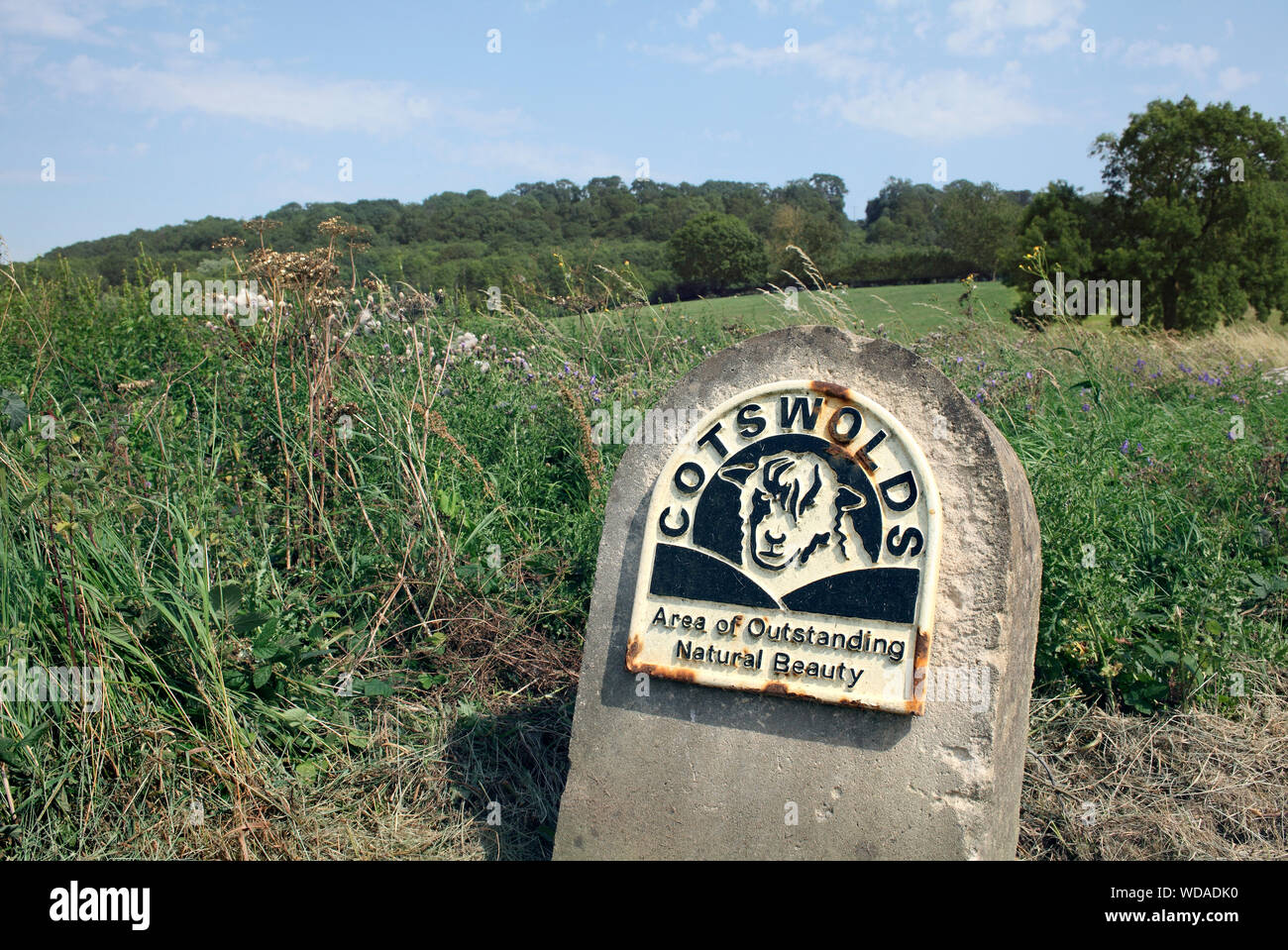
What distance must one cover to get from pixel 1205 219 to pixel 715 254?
11.3 m

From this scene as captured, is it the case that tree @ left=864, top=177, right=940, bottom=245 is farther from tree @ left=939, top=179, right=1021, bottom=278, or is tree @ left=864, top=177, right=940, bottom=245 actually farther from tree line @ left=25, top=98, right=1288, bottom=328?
tree line @ left=25, top=98, right=1288, bottom=328

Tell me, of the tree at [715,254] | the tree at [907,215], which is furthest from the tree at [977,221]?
the tree at [715,254]

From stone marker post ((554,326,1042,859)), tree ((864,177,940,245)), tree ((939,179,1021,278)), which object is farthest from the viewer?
tree ((864,177,940,245))

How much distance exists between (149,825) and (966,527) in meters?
2.53

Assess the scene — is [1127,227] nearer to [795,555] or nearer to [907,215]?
[795,555]

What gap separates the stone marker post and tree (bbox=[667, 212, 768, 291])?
51.5 feet

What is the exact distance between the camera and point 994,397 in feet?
16.9

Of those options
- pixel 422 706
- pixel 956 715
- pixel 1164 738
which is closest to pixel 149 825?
pixel 422 706

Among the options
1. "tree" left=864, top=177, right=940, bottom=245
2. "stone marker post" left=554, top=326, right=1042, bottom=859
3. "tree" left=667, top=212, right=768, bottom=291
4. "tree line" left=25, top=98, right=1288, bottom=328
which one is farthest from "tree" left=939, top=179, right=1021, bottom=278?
"stone marker post" left=554, top=326, right=1042, bottom=859

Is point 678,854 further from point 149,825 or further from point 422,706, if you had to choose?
point 149,825

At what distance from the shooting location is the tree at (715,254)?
18.8m

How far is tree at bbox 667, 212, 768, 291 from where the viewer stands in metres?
18.8

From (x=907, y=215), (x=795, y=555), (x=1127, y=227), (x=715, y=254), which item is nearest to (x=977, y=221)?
(x=907, y=215)

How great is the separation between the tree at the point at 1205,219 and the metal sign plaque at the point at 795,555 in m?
21.2
